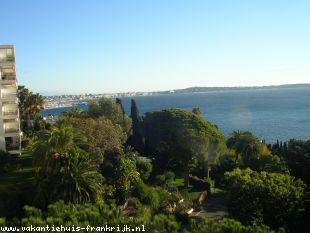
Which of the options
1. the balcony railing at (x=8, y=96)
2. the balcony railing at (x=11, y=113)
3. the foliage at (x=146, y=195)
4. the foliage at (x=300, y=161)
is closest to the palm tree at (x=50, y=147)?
the foliage at (x=146, y=195)

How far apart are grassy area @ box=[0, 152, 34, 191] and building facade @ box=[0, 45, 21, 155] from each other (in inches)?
188

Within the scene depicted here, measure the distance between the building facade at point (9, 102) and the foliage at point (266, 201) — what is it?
27.1m

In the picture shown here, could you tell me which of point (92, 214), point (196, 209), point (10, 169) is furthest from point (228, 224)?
point (10, 169)

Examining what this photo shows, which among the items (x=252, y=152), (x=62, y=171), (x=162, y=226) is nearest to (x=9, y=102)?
(x=62, y=171)

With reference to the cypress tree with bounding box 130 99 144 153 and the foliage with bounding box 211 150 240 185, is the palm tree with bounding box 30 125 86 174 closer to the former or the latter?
the foliage with bounding box 211 150 240 185

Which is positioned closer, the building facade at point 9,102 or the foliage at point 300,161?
the foliage at point 300,161

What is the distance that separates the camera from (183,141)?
49.9 metres

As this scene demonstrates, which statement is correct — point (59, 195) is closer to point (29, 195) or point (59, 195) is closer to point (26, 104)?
point (29, 195)

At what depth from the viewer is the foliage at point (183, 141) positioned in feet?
162

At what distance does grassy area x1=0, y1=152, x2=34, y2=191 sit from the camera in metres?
33.9

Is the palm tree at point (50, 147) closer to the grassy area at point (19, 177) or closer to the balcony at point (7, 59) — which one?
the grassy area at point (19, 177)

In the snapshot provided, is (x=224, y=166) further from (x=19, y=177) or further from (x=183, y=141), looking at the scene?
(x=19, y=177)

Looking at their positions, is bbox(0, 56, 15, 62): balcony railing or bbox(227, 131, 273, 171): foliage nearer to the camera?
bbox(0, 56, 15, 62): balcony railing

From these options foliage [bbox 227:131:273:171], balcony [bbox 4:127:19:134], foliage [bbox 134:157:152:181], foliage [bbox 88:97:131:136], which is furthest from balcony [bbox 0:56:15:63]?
foliage [bbox 227:131:273:171]
